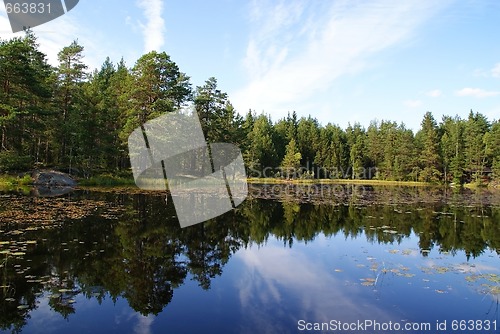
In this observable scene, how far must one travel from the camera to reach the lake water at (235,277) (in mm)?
5844

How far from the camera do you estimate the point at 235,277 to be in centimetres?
838

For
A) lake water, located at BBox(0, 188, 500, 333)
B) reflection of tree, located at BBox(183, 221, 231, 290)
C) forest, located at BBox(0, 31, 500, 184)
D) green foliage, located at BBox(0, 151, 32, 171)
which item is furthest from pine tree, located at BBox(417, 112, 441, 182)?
green foliage, located at BBox(0, 151, 32, 171)

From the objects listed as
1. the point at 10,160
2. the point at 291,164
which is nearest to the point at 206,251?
the point at 10,160

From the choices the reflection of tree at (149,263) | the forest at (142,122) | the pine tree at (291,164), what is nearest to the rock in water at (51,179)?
the forest at (142,122)

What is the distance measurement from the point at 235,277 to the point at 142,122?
1214 inches

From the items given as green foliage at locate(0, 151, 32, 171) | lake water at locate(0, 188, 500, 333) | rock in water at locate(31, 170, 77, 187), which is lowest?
lake water at locate(0, 188, 500, 333)

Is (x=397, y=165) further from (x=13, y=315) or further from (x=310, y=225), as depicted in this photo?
(x=13, y=315)

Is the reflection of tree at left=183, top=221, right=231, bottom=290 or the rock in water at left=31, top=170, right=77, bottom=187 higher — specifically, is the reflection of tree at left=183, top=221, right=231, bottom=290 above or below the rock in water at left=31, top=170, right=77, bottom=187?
below

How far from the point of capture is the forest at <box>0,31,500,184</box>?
29859mm

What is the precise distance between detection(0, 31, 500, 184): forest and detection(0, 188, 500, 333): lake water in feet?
62.9

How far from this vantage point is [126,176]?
122 feet

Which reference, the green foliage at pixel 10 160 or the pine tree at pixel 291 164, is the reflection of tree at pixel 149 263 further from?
the pine tree at pixel 291 164

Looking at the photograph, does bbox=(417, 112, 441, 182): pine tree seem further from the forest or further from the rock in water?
the rock in water

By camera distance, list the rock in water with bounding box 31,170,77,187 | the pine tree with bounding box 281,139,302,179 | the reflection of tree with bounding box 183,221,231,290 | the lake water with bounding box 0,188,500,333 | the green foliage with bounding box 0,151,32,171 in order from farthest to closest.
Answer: the pine tree with bounding box 281,139,302,179 < the rock in water with bounding box 31,170,77,187 < the green foliage with bounding box 0,151,32,171 < the reflection of tree with bounding box 183,221,231,290 < the lake water with bounding box 0,188,500,333
